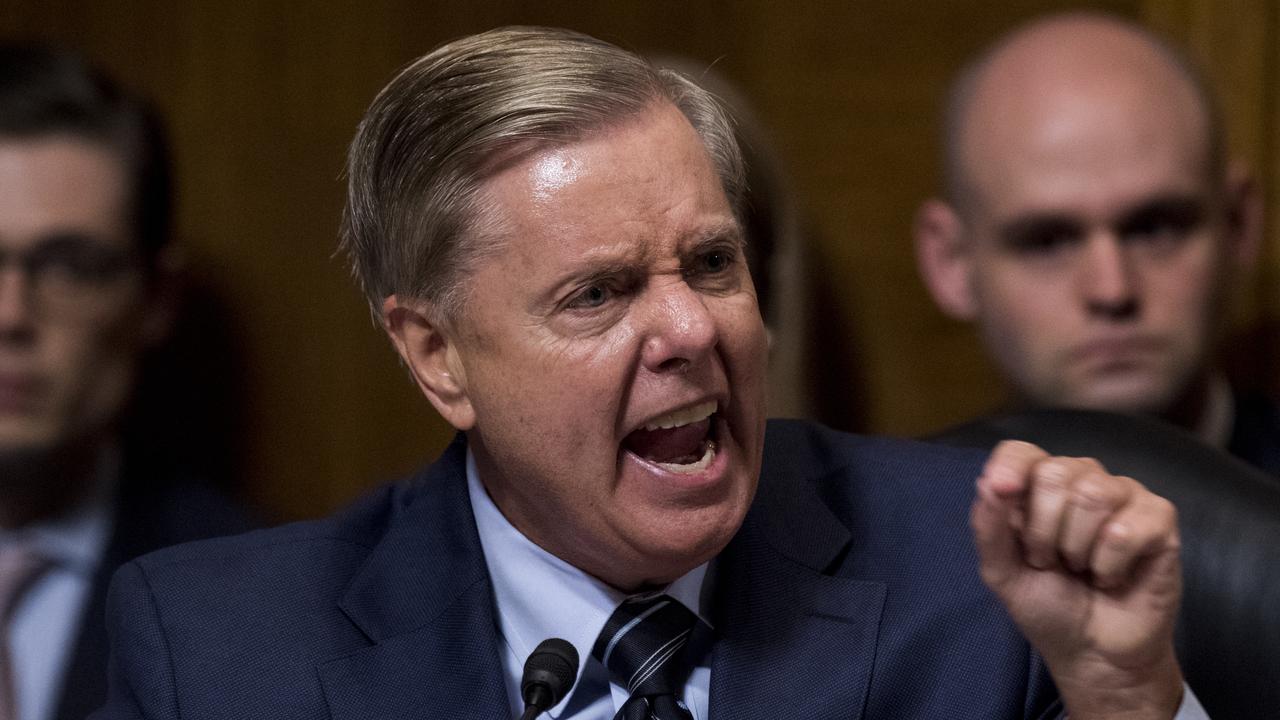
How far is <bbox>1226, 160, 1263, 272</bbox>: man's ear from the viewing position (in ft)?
7.75

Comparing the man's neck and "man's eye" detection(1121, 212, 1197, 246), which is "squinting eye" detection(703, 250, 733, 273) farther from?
the man's neck

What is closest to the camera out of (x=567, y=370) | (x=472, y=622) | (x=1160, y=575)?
(x=1160, y=575)

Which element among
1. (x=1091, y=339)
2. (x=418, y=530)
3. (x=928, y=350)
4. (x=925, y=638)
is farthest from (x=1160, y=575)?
(x=928, y=350)

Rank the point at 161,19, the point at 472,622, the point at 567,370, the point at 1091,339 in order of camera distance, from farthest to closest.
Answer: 1. the point at 161,19
2. the point at 1091,339
3. the point at 472,622
4. the point at 567,370

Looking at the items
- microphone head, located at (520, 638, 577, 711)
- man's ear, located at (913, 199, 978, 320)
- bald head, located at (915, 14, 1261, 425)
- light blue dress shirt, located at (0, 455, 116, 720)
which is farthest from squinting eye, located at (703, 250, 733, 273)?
light blue dress shirt, located at (0, 455, 116, 720)

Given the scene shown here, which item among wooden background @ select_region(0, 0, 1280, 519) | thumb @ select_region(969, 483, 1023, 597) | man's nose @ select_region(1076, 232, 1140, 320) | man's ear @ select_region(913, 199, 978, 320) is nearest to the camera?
thumb @ select_region(969, 483, 1023, 597)

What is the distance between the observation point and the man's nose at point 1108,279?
2.17 meters

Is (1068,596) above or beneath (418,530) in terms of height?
above

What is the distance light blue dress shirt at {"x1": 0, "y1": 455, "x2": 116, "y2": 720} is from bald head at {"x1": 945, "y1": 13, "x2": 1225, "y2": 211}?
4.73 feet

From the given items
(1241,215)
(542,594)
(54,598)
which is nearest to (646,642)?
(542,594)

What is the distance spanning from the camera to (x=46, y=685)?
229 cm

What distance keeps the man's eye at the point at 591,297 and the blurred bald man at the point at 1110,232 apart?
3.40 ft

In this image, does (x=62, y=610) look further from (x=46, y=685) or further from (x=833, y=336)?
(x=833, y=336)

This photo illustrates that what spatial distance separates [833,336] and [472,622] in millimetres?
1383
